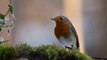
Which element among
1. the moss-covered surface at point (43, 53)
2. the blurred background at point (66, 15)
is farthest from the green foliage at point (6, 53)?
the blurred background at point (66, 15)

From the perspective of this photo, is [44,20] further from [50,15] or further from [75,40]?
[75,40]

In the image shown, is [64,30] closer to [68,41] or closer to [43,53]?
[68,41]

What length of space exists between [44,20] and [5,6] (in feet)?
0.97

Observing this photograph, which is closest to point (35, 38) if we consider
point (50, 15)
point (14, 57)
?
point (50, 15)

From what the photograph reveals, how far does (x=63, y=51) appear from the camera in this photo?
576 millimetres

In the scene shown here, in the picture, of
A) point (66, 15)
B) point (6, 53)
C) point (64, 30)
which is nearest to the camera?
point (6, 53)

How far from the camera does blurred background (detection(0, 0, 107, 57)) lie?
53.7 inches

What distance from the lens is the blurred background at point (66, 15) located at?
1.36m

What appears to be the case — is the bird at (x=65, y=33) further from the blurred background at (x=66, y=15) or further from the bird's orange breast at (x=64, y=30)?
the blurred background at (x=66, y=15)

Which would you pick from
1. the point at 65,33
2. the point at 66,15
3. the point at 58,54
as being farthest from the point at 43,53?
the point at 66,15

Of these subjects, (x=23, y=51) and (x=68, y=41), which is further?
(x=68, y=41)

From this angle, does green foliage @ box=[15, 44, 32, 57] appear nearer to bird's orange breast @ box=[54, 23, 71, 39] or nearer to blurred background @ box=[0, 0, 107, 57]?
bird's orange breast @ box=[54, 23, 71, 39]

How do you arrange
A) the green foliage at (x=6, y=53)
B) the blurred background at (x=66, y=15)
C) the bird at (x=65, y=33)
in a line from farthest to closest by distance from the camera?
the blurred background at (x=66, y=15), the bird at (x=65, y=33), the green foliage at (x=6, y=53)

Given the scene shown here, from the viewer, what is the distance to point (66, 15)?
1.40 metres
